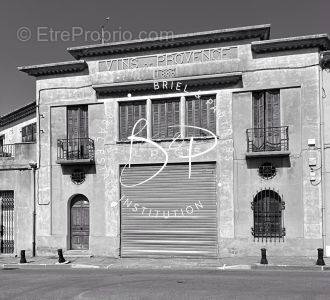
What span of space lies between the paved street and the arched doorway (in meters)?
3.80

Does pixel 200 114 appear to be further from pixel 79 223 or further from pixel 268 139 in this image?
pixel 79 223

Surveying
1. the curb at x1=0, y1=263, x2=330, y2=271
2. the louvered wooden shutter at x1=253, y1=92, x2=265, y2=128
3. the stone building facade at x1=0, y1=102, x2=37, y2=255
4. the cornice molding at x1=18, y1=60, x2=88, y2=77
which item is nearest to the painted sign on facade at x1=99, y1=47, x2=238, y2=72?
the cornice molding at x1=18, y1=60, x2=88, y2=77

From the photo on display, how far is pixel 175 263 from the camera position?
56.4ft

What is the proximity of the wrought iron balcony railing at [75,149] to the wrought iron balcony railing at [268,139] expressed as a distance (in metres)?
6.66

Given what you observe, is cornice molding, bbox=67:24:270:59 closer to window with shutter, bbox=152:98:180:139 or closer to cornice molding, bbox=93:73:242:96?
cornice molding, bbox=93:73:242:96

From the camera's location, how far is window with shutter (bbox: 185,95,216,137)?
18.4 metres

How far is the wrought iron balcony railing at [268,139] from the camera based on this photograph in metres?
17.5

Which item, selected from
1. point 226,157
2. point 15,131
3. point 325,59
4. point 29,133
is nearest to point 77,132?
point 29,133

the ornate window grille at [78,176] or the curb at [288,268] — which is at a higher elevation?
the ornate window grille at [78,176]

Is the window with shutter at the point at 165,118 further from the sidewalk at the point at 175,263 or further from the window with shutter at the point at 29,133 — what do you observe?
the window with shutter at the point at 29,133

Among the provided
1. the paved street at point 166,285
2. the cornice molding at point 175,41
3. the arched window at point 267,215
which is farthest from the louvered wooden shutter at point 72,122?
the arched window at point 267,215

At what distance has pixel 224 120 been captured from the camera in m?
18.1

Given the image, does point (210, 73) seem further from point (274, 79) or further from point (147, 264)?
point (147, 264)

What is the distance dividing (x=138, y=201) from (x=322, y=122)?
7952mm
